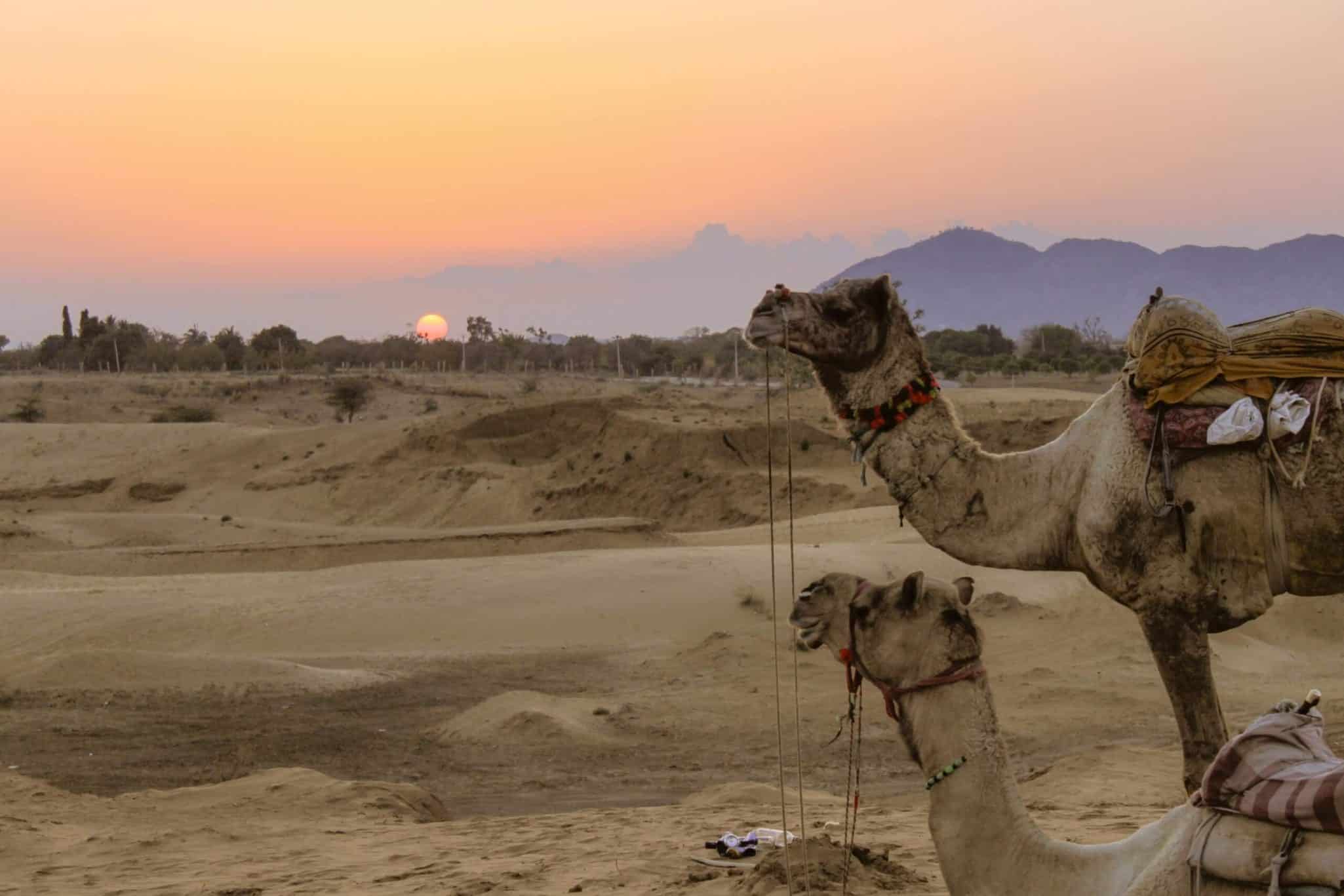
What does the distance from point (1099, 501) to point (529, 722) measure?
793cm

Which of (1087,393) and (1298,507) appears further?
(1087,393)

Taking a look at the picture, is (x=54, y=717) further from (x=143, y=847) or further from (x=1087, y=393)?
(x=1087, y=393)

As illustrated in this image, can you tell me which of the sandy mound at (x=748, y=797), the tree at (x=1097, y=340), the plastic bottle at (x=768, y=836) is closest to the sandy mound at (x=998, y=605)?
the sandy mound at (x=748, y=797)

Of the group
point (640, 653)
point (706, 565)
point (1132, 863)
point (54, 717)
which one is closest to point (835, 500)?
point (706, 565)

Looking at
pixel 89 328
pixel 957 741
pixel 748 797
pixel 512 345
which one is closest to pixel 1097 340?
pixel 512 345

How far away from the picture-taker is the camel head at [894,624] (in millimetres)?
3850

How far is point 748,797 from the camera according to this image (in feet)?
31.1

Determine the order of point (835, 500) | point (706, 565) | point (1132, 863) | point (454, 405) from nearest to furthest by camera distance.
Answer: point (1132, 863)
point (706, 565)
point (835, 500)
point (454, 405)

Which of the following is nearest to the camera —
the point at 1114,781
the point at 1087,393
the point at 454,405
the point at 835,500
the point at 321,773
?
the point at 1114,781

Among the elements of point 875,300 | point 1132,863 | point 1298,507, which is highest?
point 875,300

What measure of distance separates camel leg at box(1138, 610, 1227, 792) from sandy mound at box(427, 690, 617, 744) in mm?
7589

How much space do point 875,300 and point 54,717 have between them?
10.2 meters

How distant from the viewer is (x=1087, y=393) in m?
49.8

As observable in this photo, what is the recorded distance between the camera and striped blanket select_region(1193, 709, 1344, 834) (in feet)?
10.4
